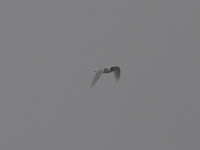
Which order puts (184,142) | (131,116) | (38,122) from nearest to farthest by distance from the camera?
(184,142) → (131,116) → (38,122)

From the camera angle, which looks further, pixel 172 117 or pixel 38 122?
pixel 38 122

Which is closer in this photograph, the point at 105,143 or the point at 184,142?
the point at 184,142

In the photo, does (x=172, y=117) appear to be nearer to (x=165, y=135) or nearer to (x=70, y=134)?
(x=165, y=135)

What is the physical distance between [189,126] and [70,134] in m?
7.00

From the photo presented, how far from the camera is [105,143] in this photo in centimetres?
4072

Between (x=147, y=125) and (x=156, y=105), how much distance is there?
1585 mm

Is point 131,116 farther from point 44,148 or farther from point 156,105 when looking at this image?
point 44,148

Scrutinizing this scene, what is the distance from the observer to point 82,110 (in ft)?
136

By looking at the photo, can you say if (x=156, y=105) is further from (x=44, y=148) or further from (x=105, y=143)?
(x=44, y=148)

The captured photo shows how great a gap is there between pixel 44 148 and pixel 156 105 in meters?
6.53

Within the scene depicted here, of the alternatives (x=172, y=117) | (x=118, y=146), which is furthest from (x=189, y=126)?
(x=118, y=146)

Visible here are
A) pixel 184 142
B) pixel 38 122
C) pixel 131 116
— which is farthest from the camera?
pixel 38 122

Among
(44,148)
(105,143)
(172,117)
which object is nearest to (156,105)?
(172,117)

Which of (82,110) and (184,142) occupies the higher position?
(82,110)
